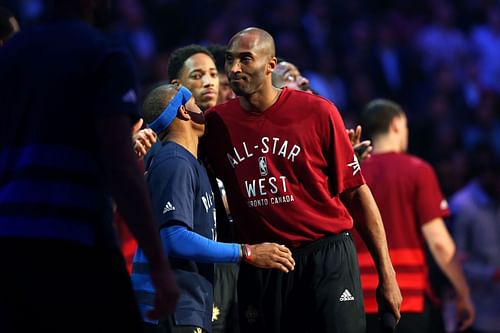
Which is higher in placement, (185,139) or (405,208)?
(405,208)

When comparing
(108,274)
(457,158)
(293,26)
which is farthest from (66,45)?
(293,26)

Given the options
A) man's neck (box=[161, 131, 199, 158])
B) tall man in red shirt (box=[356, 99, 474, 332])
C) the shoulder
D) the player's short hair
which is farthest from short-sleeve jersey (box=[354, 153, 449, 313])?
the shoulder

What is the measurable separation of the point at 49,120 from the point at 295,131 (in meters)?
2.13

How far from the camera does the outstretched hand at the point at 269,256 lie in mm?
5215

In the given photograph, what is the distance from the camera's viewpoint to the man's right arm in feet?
11.7

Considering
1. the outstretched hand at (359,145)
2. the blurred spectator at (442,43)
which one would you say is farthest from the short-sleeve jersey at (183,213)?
the blurred spectator at (442,43)

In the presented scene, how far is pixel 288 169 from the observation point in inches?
219

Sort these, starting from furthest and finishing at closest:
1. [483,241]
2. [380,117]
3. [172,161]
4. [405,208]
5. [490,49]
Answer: [490,49], [483,241], [380,117], [405,208], [172,161]

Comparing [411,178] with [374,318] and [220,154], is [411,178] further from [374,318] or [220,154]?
[220,154]

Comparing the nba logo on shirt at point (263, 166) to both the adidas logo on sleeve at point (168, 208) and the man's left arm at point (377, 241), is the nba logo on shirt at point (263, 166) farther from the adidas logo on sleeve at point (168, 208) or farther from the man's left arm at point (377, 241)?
the adidas logo on sleeve at point (168, 208)

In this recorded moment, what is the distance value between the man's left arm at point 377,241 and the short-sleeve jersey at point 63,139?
7.64 ft

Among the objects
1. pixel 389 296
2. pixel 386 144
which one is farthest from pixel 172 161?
pixel 386 144

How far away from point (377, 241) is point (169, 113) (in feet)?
4.33

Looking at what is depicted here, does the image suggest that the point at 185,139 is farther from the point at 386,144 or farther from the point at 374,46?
the point at 374,46
